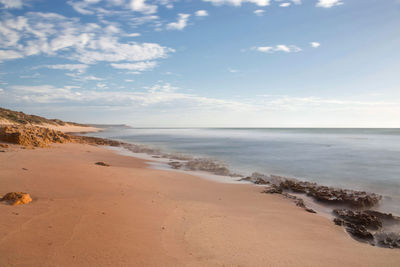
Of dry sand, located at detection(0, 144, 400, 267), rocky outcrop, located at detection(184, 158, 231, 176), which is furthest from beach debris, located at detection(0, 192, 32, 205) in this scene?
rocky outcrop, located at detection(184, 158, 231, 176)

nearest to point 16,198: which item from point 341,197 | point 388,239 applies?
point 388,239

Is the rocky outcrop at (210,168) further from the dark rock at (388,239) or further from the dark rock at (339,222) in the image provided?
the dark rock at (388,239)

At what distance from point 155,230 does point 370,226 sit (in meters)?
4.42

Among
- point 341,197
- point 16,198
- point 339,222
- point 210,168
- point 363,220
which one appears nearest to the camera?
point 16,198

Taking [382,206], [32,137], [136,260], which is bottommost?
[382,206]

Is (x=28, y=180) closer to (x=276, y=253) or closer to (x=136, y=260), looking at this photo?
(x=136, y=260)

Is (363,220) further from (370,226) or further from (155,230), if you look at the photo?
(155,230)

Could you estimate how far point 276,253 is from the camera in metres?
3.02

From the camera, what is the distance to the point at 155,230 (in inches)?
131

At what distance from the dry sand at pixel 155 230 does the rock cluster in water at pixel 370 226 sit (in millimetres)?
385

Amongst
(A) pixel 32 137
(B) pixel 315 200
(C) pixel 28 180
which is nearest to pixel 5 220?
(C) pixel 28 180

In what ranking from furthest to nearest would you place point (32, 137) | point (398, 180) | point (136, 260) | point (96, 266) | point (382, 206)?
point (32, 137)
point (398, 180)
point (382, 206)
point (136, 260)
point (96, 266)

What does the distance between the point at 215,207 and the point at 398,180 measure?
932cm

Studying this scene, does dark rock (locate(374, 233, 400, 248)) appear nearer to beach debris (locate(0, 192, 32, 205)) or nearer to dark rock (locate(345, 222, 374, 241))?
dark rock (locate(345, 222, 374, 241))
